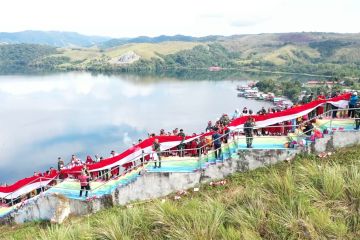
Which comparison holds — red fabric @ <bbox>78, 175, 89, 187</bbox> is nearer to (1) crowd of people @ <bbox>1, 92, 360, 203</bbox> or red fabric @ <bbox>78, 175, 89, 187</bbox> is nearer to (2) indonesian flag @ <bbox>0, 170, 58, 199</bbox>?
(1) crowd of people @ <bbox>1, 92, 360, 203</bbox>

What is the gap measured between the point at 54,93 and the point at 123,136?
73.0 m

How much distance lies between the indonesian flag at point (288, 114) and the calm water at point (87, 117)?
47.5 meters

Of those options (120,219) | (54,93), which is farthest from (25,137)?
(120,219)

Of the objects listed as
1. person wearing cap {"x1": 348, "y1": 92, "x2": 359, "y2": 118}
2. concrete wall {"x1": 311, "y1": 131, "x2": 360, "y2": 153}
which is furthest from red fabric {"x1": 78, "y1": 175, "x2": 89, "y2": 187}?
person wearing cap {"x1": 348, "y1": 92, "x2": 359, "y2": 118}

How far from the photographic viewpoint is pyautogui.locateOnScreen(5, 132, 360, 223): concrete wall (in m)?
16.8

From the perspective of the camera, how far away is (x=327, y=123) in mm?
18359

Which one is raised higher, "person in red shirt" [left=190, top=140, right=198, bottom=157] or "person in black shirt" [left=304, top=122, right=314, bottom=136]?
"person in black shirt" [left=304, top=122, right=314, bottom=136]

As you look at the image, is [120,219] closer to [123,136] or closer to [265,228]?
[265,228]

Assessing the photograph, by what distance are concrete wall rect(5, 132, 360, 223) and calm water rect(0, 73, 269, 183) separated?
144 ft

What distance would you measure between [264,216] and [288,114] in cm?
1185

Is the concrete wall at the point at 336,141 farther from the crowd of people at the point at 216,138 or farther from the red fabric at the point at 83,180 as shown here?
the red fabric at the point at 83,180

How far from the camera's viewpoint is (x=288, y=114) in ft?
60.8

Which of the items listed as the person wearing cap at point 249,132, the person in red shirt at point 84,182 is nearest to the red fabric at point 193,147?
the person wearing cap at point 249,132

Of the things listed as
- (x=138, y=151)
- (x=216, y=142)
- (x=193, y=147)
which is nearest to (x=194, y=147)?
(x=193, y=147)
